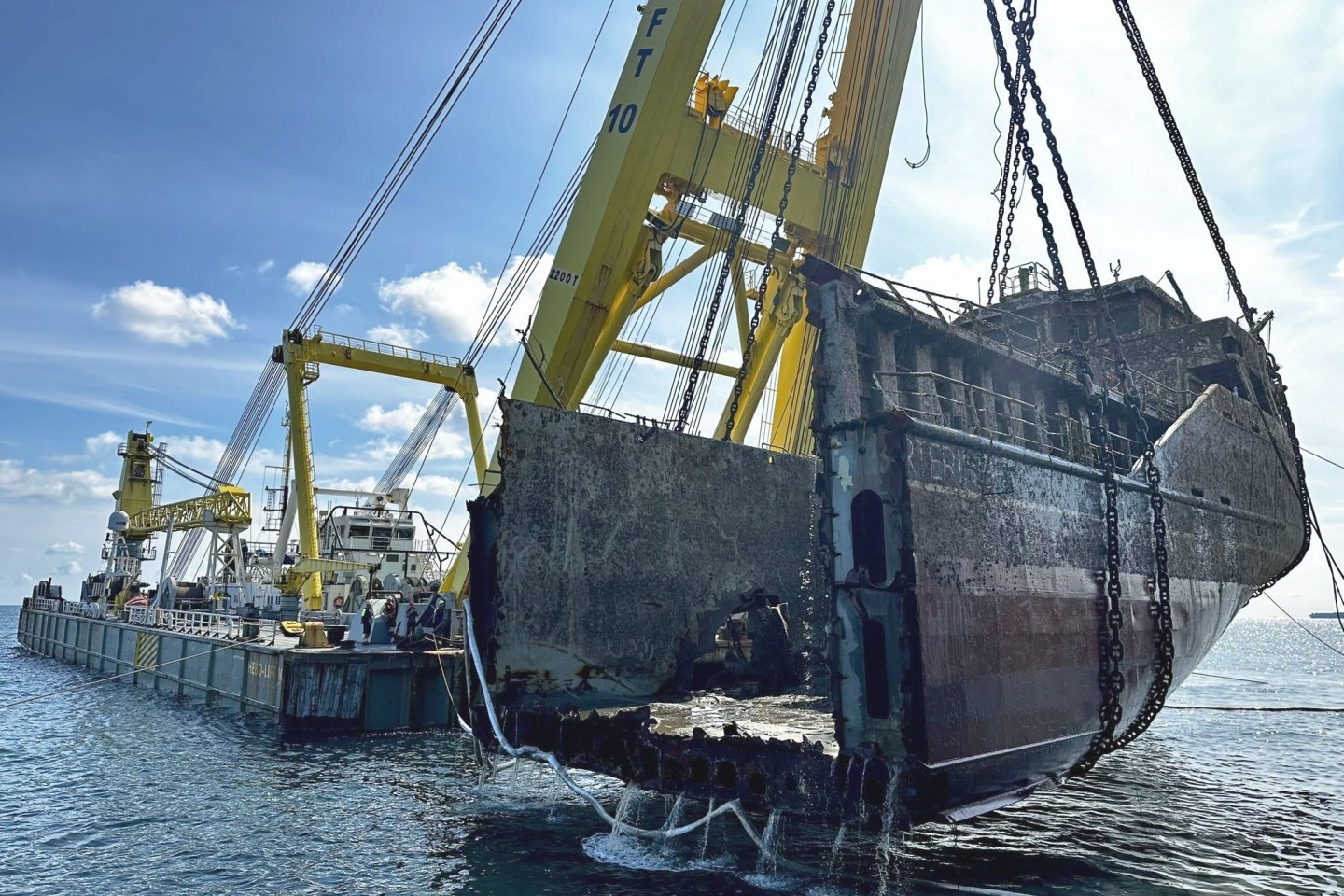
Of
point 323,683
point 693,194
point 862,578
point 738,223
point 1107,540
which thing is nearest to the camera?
point 862,578

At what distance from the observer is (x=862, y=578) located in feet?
20.5

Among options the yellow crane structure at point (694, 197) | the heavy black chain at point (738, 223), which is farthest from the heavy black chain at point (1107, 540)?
the yellow crane structure at point (694, 197)

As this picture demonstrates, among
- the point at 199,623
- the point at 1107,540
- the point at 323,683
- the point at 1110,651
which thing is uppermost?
the point at 1107,540

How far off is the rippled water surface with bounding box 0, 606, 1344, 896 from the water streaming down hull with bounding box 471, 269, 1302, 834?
3.67 ft

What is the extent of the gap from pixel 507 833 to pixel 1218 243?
1330cm

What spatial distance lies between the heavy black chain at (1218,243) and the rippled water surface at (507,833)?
4.43 meters

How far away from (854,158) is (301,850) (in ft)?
53.6

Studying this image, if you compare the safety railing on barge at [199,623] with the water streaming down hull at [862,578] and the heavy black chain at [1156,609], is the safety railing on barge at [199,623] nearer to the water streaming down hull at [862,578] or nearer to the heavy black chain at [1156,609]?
the water streaming down hull at [862,578]

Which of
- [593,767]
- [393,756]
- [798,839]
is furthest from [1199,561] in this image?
[393,756]

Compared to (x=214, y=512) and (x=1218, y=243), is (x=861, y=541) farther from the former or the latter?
(x=214, y=512)

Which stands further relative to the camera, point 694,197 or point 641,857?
point 694,197

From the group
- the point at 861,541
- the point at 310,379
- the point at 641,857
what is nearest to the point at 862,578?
the point at 861,541

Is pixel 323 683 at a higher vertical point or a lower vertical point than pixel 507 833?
higher

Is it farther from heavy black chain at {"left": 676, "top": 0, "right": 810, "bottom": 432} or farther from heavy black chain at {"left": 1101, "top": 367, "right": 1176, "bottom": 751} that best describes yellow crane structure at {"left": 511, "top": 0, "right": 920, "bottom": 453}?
heavy black chain at {"left": 1101, "top": 367, "right": 1176, "bottom": 751}
